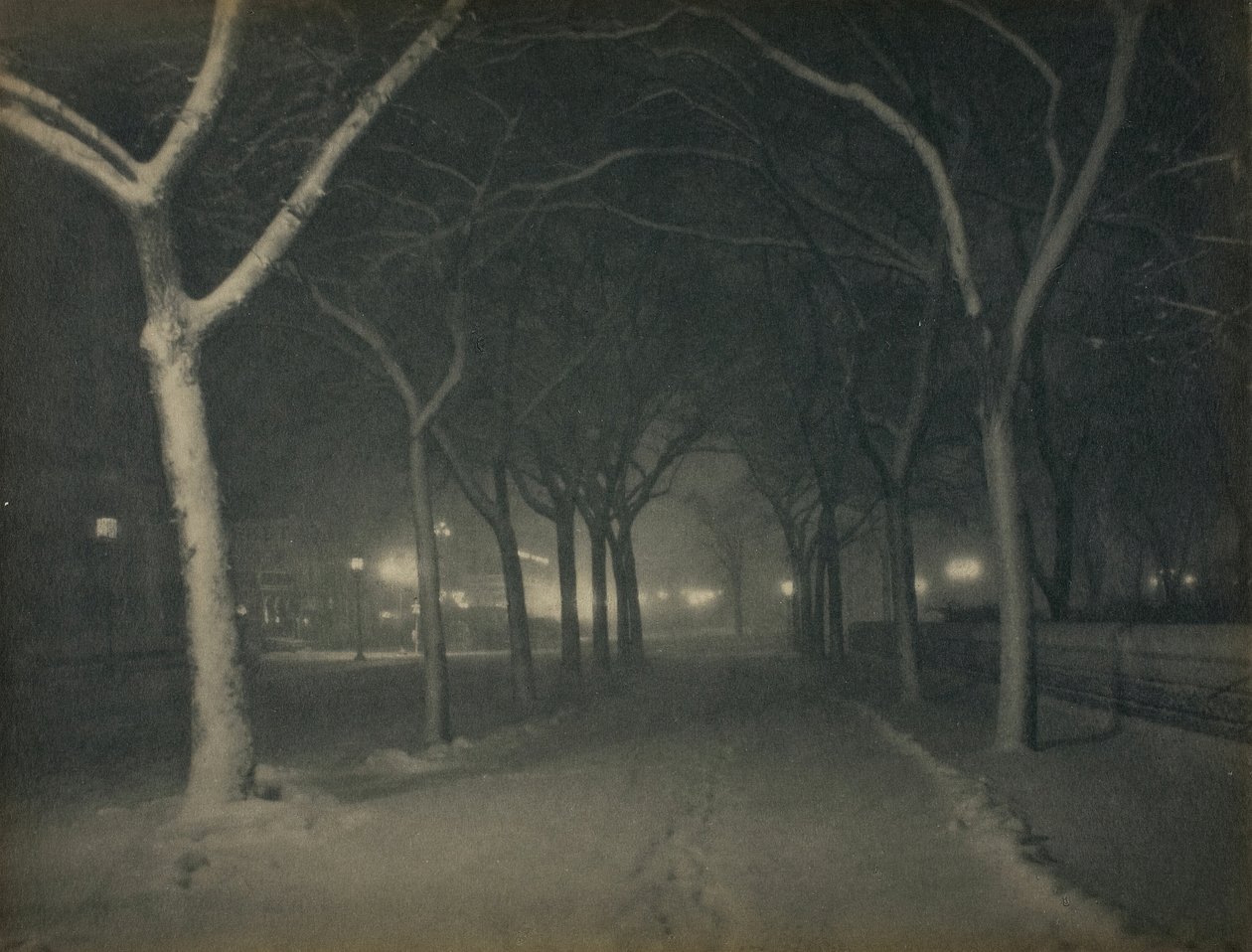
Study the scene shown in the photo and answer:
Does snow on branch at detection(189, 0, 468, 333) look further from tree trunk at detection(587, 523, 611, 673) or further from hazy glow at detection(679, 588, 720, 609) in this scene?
hazy glow at detection(679, 588, 720, 609)

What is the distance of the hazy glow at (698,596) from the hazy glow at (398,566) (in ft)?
148

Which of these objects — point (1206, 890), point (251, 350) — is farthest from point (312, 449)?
point (1206, 890)

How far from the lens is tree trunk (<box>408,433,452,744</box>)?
599 inches

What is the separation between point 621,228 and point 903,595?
9.64 m

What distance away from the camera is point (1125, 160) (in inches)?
688

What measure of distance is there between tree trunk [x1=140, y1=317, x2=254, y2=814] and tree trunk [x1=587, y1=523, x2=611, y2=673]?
1838cm

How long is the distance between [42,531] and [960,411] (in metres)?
24.1

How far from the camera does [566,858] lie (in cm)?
818

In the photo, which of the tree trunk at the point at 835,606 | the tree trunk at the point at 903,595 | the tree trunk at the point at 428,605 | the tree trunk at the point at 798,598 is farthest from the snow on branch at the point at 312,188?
the tree trunk at the point at 798,598

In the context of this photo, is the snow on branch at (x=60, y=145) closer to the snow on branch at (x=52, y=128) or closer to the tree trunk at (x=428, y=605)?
the snow on branch at (x=52, y=128)

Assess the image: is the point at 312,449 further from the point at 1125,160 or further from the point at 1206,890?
the point at 1206,890

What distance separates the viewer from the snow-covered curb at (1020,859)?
5801 mm

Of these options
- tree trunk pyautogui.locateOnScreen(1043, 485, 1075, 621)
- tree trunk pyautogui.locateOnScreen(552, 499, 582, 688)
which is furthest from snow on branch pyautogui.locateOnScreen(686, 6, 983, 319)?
tree trunk pyautogui.locateOnScreen(552, 499, 582, 688)

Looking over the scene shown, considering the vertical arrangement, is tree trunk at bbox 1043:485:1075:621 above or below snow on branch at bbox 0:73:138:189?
below
